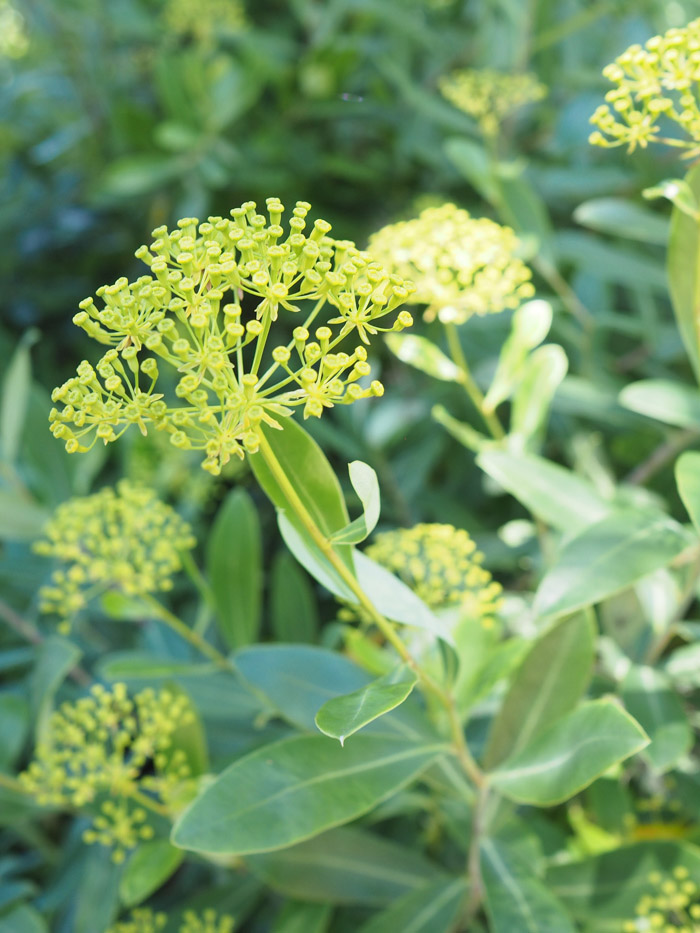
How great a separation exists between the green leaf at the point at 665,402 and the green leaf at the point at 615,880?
0.67m

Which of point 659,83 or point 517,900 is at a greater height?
point 659,83

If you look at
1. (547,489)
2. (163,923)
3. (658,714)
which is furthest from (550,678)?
(163,923)

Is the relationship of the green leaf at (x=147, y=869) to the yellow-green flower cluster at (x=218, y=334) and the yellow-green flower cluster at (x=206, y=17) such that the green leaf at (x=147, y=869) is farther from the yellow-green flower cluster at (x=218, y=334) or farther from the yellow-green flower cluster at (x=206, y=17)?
the yellow-green flower cluster at (x=206, y=17)

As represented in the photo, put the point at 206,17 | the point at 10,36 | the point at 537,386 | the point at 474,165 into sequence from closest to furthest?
the point at 537,386 → the point at 474,165 → the point at 206,17 → the point at 10,36

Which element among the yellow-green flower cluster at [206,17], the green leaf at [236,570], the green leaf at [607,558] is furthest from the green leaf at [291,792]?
the yellow-green flower cluster at [206,17]

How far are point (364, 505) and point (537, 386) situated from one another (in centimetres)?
70

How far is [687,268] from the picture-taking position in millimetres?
1155

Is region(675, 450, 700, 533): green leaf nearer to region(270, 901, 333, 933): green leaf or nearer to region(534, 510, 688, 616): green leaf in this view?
region(534, 510, 688, 616): green leaf

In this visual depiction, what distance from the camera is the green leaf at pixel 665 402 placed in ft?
4.66

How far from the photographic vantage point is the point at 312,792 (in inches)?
42.4

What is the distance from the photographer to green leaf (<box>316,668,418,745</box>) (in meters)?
0.82

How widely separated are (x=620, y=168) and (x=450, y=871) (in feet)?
6.15

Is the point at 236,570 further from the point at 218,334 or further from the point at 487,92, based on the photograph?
the point at 487,92

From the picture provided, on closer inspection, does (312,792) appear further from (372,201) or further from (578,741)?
(372,201)
